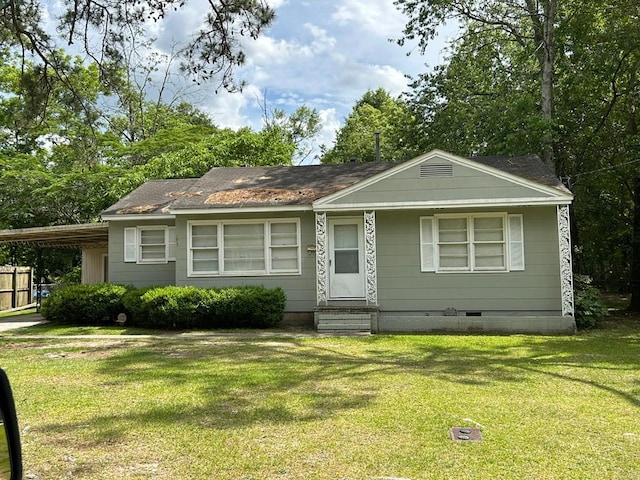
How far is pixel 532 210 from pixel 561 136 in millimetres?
6801

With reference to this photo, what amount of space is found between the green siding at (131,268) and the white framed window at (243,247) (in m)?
1.42

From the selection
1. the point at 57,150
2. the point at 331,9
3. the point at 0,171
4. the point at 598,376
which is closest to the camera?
the point at 598,376

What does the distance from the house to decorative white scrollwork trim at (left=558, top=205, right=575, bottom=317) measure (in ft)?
0.08

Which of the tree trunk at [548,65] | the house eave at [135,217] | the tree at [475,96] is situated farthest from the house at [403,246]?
the tree at [475,96]

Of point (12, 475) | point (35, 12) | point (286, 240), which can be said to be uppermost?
point (35, 12)

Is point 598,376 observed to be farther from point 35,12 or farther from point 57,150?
point 57,150

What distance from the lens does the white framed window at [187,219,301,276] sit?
1335 centimetres

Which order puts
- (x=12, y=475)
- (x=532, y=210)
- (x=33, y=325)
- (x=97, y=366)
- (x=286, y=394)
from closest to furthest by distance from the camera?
(x=12, y=475), (x=286, y=394), (x=97, y=366), (x=532, y=210), (x=33, y=325)

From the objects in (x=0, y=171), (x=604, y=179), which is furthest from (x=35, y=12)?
(x=0, y=171)

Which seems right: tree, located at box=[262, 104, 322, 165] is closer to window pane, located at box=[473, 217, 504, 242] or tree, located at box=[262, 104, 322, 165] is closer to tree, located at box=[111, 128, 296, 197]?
tree, located at box=[111, 128, 296, 197]

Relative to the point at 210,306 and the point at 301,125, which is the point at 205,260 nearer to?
the point at 210,306

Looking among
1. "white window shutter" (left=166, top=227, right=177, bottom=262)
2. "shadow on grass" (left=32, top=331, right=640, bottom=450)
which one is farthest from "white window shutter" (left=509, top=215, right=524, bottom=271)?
"white window shutter" (left=166, top=227, right=177, bottom=262)

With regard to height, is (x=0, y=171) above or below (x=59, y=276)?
above

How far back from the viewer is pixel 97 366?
7.84 m
